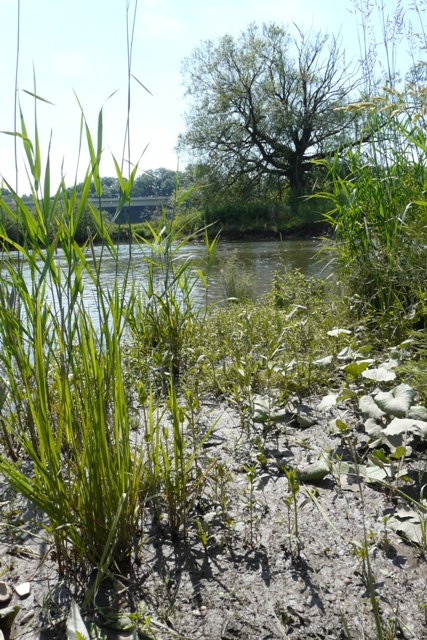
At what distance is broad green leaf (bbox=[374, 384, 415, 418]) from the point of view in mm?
1602

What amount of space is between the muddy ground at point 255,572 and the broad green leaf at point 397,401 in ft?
0.51

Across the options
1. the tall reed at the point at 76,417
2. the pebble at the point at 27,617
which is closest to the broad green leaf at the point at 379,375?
the tall reed at the point at 76,417

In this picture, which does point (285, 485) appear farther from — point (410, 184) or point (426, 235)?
point (410, 184)

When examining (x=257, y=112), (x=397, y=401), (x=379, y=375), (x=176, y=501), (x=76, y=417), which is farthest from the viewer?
(x=257, y=112)

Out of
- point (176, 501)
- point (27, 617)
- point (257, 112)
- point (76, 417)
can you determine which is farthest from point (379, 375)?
point (257, 112)

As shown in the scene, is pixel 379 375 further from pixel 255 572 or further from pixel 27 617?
pixel 27 617

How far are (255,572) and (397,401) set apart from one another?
27.5 inches

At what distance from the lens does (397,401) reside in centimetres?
164

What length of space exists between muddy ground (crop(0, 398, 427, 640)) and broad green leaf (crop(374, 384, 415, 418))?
16 centimetres

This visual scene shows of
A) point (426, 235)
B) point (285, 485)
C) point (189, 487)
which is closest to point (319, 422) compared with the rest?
point (285, 485)

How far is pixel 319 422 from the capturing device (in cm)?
205

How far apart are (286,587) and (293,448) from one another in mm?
684

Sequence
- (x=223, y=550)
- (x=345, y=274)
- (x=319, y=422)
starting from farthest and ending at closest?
(x=345, y=274) < (x=319, y=422) < (x=223, y=550)

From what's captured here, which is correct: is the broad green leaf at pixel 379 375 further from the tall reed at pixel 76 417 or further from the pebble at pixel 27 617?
the pebble at pixel 27 617
